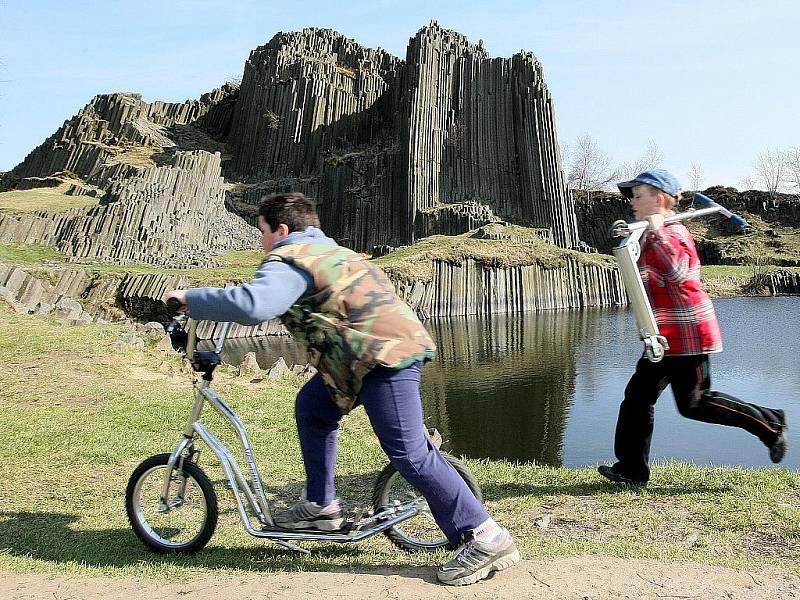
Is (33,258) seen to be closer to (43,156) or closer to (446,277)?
(446,277)

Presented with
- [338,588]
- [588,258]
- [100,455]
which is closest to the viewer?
[338,588]

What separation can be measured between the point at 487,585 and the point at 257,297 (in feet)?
6.29

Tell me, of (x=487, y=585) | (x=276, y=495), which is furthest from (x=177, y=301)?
(x=276, y=495)

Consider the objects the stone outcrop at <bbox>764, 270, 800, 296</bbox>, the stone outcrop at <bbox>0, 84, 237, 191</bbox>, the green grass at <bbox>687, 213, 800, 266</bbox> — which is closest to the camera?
the stone outcrop at <bbox>764, 270, 800, 296</bbox>

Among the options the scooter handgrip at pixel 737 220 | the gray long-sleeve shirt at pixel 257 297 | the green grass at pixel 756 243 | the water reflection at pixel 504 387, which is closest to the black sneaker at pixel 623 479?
the scooter handgrip at pixel 737 220

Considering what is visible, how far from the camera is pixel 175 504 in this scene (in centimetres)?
528

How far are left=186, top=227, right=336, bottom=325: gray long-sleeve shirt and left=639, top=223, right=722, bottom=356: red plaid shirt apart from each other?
278 cm

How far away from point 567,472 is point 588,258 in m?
33.2

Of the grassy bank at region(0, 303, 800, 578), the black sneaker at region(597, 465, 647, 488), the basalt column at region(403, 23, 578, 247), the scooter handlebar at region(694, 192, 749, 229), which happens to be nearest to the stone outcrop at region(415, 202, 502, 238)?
the basalt column at region(403, 23, 578, 247)

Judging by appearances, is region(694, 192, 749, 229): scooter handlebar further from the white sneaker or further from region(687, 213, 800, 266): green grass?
region(687, 213, 800, 266): green grass

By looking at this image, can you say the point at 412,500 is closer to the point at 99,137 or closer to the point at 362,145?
the point at 362,145

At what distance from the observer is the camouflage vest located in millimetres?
4492

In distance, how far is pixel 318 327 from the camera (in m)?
4.60

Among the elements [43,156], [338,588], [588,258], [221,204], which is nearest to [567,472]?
[338,588]
